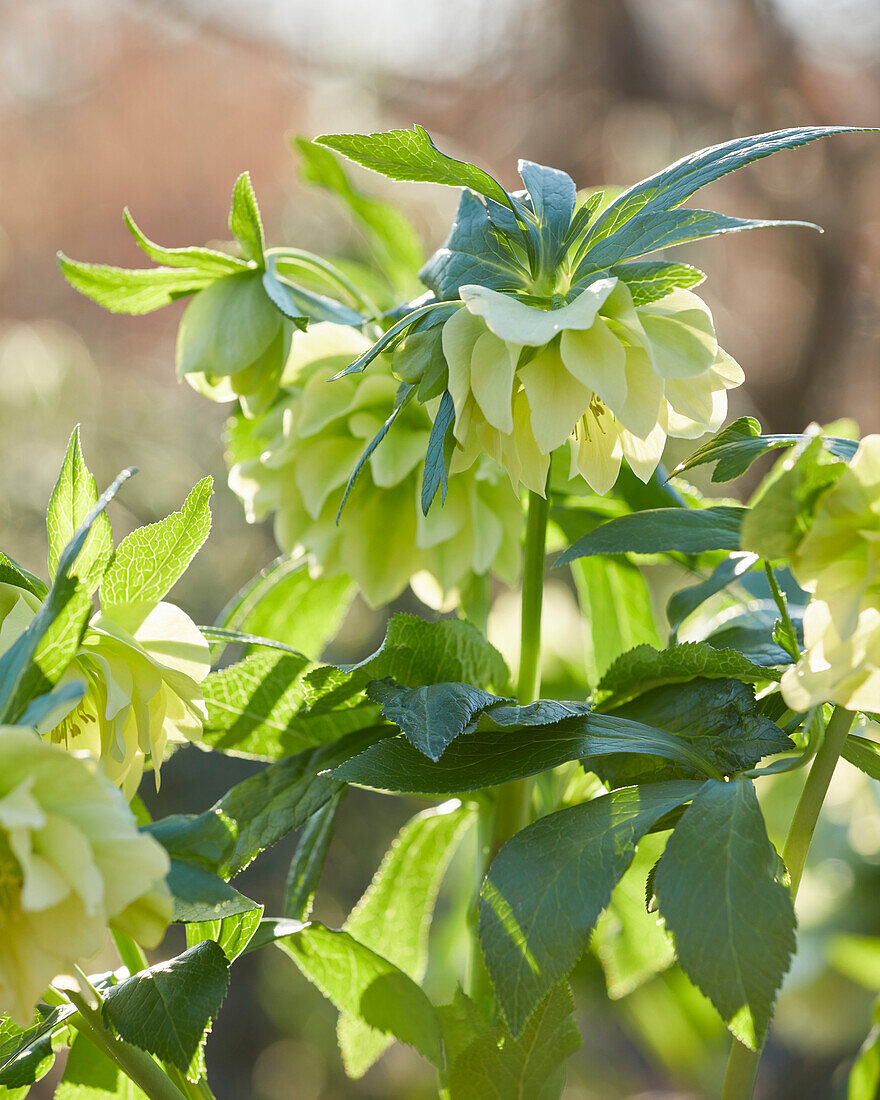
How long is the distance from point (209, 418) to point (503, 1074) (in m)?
1.09

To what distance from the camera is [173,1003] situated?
0.66ft

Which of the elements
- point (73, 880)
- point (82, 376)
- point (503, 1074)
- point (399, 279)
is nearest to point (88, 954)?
point (73, 880)

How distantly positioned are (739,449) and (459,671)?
3.6 inches

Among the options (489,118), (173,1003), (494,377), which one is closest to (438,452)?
(494,377)

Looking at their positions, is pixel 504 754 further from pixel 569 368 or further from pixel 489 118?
pixel 489 118

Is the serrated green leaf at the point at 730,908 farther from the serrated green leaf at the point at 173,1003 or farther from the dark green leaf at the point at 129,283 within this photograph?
the dark green leaf at the point at 129,283

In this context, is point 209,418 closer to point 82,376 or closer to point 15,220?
point 82,376

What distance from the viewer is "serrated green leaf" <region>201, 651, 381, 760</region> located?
0.26 metres

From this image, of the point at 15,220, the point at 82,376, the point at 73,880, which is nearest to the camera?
the point at 73,880

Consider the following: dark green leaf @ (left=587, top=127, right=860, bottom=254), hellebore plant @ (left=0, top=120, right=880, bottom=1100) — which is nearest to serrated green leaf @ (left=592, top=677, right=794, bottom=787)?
hellebore plant @ (left=0, top=120, right=880, bottom=1100)

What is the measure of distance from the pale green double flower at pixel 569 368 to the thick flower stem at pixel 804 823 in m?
0.07

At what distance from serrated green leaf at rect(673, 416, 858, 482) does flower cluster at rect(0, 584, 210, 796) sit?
4.3 inches

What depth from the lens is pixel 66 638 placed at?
0.60ft

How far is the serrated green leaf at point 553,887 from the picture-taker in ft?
0.60
